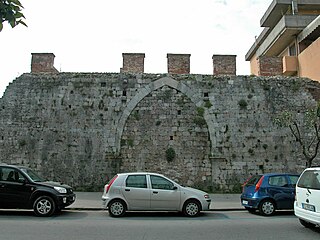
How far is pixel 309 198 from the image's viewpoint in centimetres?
678

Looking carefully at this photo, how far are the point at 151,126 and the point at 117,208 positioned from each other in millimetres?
6525

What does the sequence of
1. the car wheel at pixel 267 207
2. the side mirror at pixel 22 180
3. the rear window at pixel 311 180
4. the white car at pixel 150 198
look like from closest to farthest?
1. the rear window at pixel 311 180
2. the white car at pixel 150 198
3. the side mirror at pixel 22 180
4. the car wheel at pixel 267 207

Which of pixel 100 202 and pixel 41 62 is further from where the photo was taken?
pixel 41 62

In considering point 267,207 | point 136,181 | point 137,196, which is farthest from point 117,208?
point 267,207

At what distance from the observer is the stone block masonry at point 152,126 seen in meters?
14.4

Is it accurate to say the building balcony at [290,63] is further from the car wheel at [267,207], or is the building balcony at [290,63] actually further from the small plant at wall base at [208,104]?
the car wheel at [267,207]

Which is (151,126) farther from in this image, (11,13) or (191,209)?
(11,13)

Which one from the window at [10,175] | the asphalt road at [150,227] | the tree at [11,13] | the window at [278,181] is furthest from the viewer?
the window at [278,181]

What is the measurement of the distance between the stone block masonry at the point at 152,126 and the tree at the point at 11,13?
1151 centimetres

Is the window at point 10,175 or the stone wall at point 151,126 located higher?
the stone wall at point 151,126

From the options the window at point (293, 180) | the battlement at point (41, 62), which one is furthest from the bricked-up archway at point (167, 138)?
the battlement at point (41, 62)

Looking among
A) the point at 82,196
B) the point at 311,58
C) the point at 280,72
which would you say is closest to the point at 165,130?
the point at 82,196

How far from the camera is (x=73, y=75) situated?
1530 centimetres

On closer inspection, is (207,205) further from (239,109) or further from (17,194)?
(239,109)
